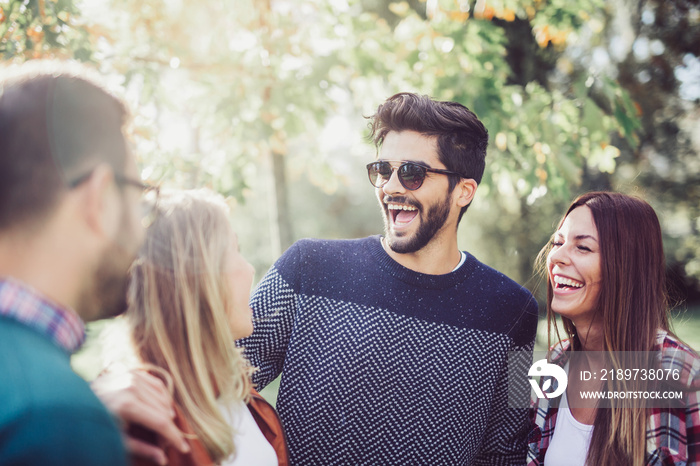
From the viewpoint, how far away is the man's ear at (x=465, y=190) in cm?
293

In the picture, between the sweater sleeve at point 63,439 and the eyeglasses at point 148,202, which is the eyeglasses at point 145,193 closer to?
the eyeglasses at point 148,202

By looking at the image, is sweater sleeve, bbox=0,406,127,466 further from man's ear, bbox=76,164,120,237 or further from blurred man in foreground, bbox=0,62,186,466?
man's ear, bbox=76,164,120,237

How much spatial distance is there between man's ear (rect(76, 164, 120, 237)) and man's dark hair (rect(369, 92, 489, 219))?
192cm

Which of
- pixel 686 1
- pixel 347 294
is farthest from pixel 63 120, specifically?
pixel 686 1

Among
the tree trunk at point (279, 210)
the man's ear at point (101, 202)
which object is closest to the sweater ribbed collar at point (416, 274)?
the man's ear at point (101, 202)

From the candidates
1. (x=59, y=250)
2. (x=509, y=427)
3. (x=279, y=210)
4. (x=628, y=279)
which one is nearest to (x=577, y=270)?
(x=628, y=279)

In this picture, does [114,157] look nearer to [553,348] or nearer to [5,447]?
[5,447]

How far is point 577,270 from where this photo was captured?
8.39ft

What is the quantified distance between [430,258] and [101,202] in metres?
1.85

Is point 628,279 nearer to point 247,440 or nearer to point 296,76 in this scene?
point 247,440

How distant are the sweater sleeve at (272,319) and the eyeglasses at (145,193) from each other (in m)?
0.92

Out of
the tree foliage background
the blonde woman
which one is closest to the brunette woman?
the tree foliage background

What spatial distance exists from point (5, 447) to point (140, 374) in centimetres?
57

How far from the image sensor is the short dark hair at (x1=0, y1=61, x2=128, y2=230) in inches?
41.0
